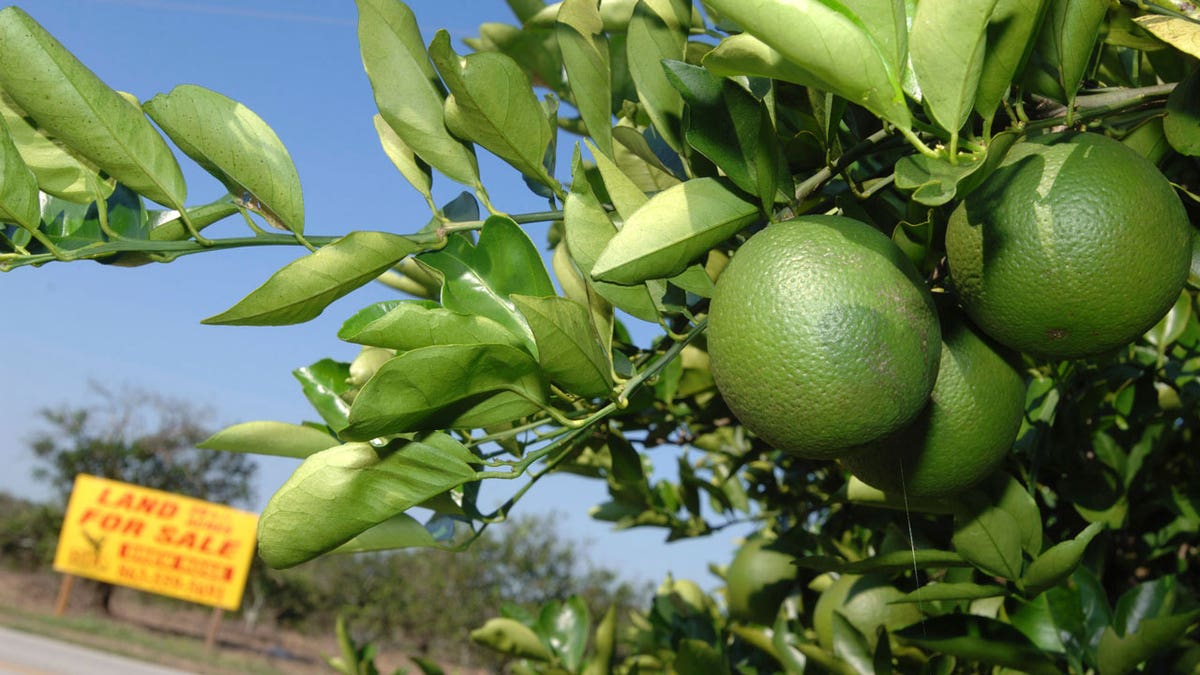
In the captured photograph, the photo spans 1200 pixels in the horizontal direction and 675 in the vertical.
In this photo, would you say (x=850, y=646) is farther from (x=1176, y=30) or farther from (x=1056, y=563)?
(x=1176, y=30)

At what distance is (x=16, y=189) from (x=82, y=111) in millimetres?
69

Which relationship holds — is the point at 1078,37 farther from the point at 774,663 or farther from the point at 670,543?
the point at 670,543

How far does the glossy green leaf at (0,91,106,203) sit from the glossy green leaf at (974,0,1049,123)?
563 mm

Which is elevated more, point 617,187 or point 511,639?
point 617,187

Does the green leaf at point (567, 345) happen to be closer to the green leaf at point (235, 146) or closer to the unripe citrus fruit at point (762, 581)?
the green leaf at point (235, 146)

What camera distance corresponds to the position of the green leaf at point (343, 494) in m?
0.55

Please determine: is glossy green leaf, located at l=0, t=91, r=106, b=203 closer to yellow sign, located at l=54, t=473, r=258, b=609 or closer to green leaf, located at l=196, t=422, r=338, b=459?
green leaf, located at l=196, t=422, r=338, b=459

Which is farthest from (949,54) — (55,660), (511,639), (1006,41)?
(55,660)

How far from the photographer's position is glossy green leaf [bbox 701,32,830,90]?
0.46 metres

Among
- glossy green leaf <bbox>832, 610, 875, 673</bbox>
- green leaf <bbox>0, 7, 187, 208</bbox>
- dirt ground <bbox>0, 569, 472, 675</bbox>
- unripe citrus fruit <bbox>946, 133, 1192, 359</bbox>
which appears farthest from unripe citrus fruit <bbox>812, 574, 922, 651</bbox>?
dirt ground <bbox>0, 569, 472, 675</bbox>

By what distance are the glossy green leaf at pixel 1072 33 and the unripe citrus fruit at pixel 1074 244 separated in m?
0.04

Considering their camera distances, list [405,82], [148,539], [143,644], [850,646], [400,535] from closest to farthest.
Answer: [405,82] → [400,535] → [850,646] → [143,644] → [148,539]

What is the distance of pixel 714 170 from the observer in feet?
1.91

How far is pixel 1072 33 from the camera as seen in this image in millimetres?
533
